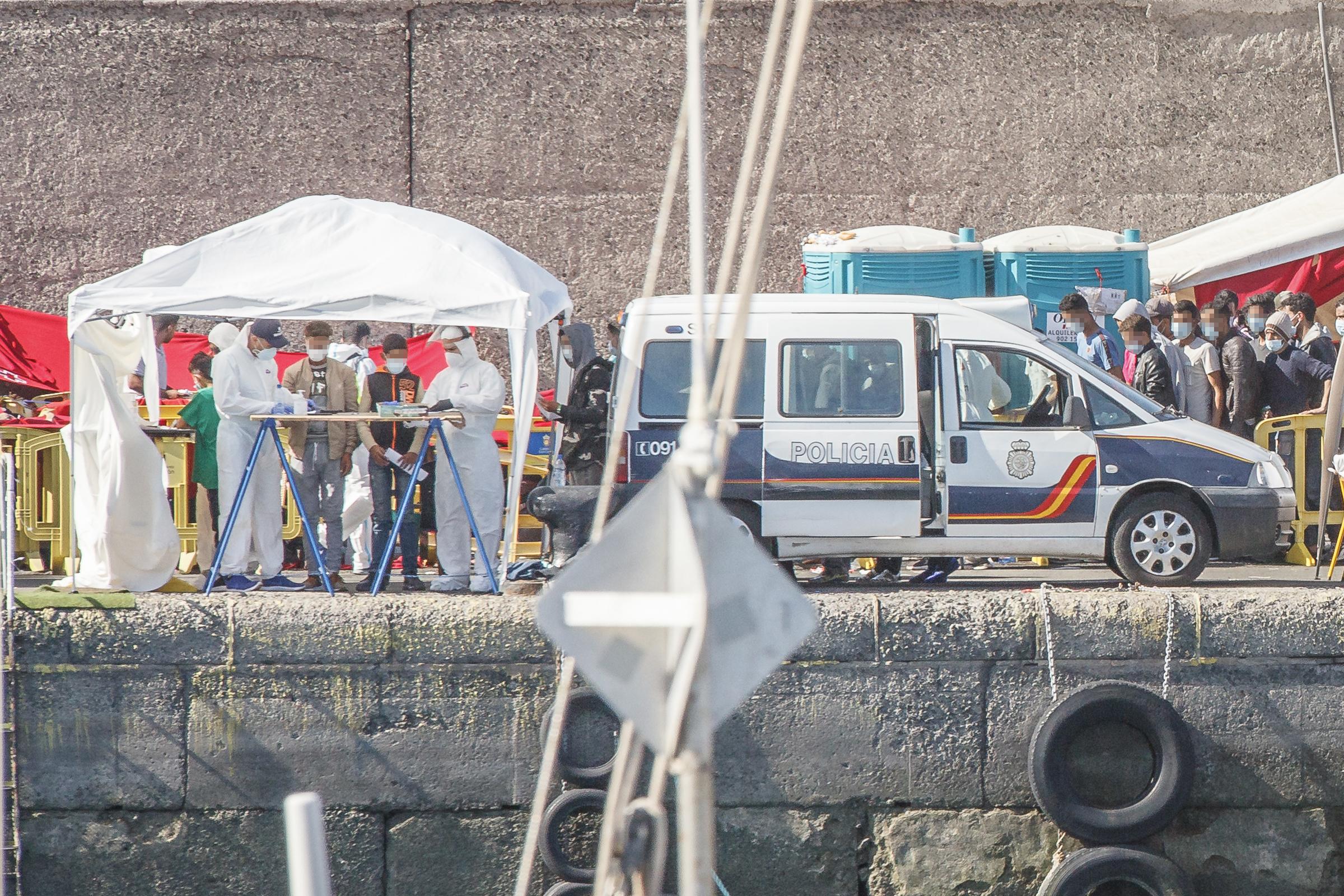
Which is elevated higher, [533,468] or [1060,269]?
[1060,269]

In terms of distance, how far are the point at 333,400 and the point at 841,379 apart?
3.01 m

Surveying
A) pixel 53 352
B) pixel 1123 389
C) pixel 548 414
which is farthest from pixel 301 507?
pixel 53 352

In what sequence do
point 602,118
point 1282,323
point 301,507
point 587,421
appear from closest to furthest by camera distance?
point 301,507 → point 587,421 → point 1282,323 → point 602,118

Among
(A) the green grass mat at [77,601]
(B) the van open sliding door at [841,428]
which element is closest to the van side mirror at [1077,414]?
(B) the van open sliding door at [841,428]

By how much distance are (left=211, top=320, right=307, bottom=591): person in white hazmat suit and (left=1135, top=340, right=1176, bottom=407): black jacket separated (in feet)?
17.9

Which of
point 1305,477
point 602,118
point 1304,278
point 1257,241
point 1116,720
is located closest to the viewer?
point 1116,720

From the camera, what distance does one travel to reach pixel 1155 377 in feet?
34.0

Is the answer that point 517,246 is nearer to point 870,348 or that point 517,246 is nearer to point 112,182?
point 112,182

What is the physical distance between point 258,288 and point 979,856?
15.4ft

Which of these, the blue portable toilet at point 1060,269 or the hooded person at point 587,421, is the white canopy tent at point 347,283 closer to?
the hooded person at point 587,421

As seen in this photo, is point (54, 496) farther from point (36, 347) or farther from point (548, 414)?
point (36, 347)

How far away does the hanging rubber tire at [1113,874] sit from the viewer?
6.69 metres

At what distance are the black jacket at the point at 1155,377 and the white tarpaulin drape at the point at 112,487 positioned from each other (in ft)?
20.2

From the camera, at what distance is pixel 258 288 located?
27.7 feet
